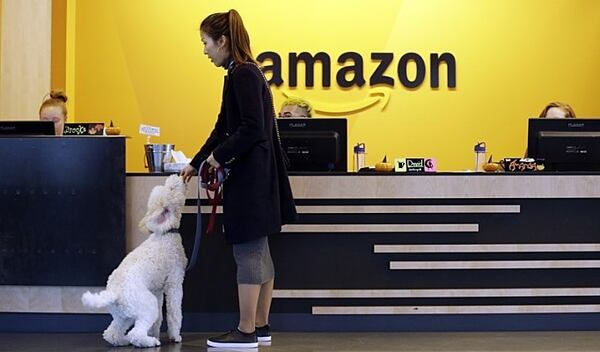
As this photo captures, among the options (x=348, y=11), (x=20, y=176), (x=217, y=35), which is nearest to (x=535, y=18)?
(x=348, y=11)

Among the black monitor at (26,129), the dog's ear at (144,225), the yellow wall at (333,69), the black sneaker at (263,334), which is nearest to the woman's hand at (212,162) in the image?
the dog's ear at (144,225)

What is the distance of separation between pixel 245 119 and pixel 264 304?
99 cm

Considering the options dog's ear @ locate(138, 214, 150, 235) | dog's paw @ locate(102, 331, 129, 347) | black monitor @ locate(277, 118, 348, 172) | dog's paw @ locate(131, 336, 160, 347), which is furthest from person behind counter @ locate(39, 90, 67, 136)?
dog's paw @ locate(131, 336, 160, 347)

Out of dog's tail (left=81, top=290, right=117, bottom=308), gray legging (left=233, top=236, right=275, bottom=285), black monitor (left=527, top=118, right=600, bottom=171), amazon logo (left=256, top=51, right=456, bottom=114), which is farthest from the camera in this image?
amazon logo (left=256, top=51, right=456, bottom=114)

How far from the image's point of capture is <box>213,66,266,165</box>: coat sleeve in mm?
4023

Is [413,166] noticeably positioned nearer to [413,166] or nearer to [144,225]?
[413,166]

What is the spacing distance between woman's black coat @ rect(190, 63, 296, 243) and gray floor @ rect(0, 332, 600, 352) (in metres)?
0.65

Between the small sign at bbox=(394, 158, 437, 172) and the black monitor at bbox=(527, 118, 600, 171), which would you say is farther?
the black monitor at bbox=(527, 118, 600, 171)

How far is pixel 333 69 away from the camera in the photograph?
733 cm

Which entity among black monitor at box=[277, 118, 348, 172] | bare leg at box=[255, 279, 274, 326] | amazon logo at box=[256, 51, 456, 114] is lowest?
bare leg at box=[255, 279, 274, 326]

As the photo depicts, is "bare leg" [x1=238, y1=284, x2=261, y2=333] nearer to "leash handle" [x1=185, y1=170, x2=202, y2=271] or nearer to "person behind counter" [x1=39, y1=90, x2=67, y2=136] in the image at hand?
"leash handle" [x1=185, y1=170, x2=202, y2=271]

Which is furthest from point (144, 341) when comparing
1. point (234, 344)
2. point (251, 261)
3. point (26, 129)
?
point (26, 129)

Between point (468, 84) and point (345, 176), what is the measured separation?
9.75 ft

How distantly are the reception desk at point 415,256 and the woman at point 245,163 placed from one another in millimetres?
521
